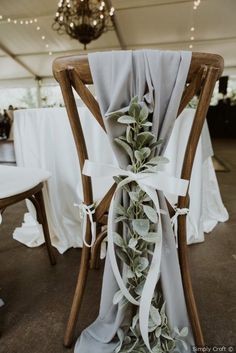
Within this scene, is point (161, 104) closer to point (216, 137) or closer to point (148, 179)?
point (148, 179)

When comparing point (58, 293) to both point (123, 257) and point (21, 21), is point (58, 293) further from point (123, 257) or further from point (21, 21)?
point (21, 21)

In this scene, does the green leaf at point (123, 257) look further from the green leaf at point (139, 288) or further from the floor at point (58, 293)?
the floor at point (58, 293)

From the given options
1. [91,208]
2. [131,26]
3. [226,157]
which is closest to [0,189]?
[91,208]

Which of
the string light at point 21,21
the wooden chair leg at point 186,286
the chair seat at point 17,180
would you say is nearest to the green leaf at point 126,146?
the wooden chair leg at point 186,286

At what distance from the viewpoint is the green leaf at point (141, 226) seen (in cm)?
62

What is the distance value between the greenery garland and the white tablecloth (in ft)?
2.12

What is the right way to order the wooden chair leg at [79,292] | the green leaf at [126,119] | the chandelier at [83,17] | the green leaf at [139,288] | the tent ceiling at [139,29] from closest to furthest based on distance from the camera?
1. the green leaf at [126,119]
2. the green leaf at [139,288]
3. the wooden chair leg at [79,292]
4. the chandelier at [83,17]
5. the tent ceiling at [139,29]

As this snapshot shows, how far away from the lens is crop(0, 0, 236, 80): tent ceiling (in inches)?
199

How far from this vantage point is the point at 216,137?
8000mm

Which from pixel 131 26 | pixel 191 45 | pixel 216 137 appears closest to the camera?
pixel 131 26

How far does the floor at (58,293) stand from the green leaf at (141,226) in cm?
49

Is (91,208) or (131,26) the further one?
(131,26)

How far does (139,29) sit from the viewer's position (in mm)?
6102

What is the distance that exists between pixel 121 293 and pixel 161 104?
506mm
